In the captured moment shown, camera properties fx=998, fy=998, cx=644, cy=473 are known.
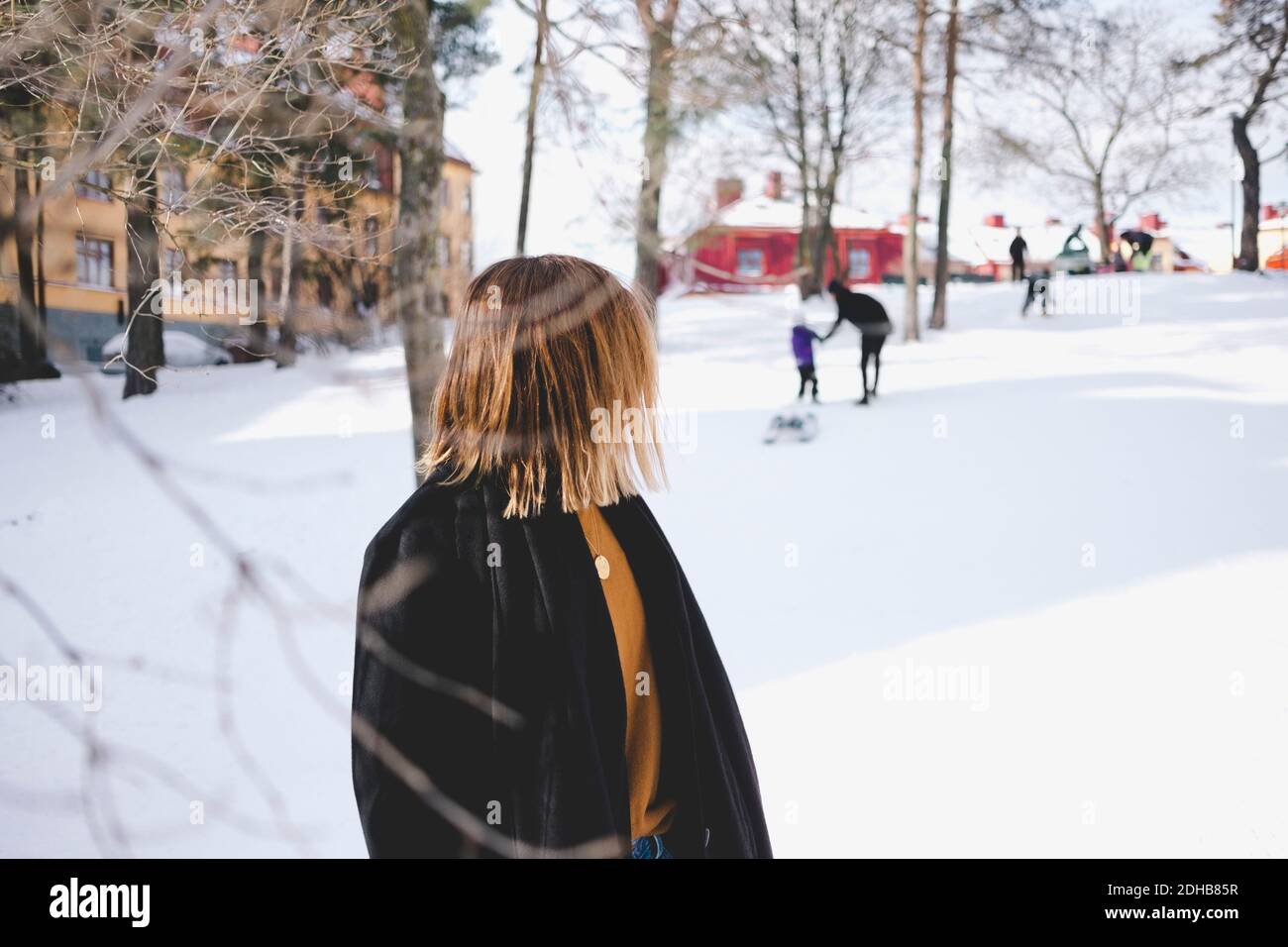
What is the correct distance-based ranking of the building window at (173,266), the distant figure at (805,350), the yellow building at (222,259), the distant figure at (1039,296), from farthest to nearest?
the distant figure at (1039,296) < the distant figure at (805,350) < the building window at (173,266) < the yellow building at (222,259)

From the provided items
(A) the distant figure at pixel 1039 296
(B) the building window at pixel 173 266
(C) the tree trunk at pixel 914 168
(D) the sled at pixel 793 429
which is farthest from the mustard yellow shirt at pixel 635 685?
(A) the distant figure at pixel 1039 296

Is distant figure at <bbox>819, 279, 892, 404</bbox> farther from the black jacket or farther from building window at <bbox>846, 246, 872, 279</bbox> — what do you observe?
building window at <bbox>846, 246, 872, 279</bbox>

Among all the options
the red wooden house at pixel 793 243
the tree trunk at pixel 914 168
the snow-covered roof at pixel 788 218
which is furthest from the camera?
the snow-covered roof at pixel 788 218

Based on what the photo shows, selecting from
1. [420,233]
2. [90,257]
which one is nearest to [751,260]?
[420,233]

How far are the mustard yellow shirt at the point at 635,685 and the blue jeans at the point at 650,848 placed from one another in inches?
0.5

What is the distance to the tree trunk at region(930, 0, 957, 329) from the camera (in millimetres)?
18297

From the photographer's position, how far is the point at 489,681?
1.62 meters

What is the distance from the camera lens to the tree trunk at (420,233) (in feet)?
20.4

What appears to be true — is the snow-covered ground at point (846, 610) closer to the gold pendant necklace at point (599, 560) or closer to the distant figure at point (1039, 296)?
the gold pendant necklace at point (599, 560)

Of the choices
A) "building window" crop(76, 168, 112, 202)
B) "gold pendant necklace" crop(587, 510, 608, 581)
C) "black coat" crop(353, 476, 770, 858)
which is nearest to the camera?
"black coat" crop(353, 476, 770, 858)

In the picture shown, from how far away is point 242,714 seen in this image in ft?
18.8

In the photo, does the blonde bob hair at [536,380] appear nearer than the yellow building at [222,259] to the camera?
No

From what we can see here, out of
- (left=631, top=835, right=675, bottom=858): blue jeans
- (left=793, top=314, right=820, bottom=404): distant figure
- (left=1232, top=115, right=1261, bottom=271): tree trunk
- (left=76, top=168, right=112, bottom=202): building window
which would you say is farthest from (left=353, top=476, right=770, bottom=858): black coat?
(left=1232, top=115, right=1261, bottom=271): tree trunk
